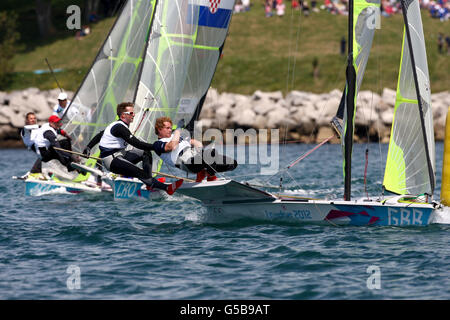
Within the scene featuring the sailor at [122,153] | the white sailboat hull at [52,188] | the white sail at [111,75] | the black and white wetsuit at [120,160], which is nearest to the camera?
the sailor at [122,153]

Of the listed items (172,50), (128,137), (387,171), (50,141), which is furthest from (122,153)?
(172,50)

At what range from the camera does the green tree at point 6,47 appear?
4738cm

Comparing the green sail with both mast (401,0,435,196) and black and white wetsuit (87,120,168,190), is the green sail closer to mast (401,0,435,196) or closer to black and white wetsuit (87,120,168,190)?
black and white wetsuit (87,120,168,190)

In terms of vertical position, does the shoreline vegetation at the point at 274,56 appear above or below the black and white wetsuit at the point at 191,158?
above

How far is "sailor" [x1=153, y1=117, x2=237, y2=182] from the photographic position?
1338 cm

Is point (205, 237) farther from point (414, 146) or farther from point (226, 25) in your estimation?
point (226, 25)

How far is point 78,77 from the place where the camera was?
46.6 meters

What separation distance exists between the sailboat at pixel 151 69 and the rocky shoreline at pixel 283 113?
18.7 meters

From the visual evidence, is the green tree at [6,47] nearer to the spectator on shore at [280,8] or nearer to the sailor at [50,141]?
the spectator on shore at [280,8]

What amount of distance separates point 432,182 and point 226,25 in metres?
8.15

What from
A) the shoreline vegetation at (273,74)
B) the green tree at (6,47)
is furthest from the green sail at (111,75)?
the green tree at (6,47)

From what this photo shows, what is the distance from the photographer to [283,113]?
40844 millimetres
